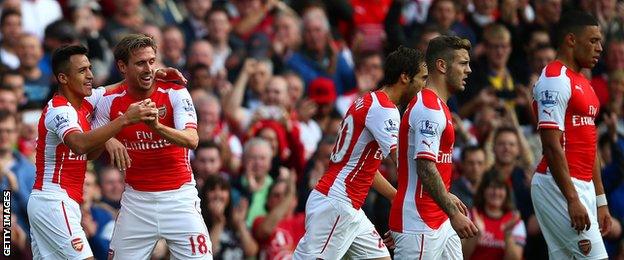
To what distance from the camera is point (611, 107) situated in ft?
61.9

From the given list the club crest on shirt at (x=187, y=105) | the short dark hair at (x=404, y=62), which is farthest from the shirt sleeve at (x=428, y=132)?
the club crest on shirt at (x=187, y=105)

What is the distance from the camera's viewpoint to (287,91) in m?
19.0

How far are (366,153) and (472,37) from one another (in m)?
8.14

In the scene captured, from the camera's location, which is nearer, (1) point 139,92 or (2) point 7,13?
(1) point 139,92

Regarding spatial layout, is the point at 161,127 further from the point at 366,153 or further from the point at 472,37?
the point at 472,37

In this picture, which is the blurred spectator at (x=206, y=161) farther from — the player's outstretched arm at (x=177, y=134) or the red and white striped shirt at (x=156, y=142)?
the player's outstretched arm at (x=177, y=134)

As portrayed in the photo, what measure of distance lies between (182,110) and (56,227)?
149 centimetres

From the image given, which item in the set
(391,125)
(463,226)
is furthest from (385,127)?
(463,226)

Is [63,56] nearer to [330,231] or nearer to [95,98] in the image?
[95,98]

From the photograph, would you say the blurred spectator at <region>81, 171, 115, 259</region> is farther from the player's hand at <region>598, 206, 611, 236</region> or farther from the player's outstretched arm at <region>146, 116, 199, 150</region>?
the player's hand at <region>598, 206, 611, 236</region>

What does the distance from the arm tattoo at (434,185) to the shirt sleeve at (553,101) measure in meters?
1.41

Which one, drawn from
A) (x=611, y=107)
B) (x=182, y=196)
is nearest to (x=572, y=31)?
(x=182, y=196)

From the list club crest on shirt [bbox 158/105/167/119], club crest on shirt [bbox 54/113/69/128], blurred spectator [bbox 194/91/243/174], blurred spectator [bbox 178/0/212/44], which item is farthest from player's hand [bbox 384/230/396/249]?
blurred spectator [bbox 178/0/212/44]

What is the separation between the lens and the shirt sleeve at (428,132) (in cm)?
1181
